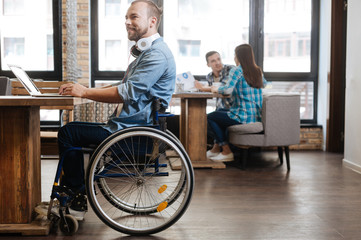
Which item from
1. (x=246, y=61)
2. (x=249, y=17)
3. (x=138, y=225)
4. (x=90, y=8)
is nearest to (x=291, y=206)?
(x=138, y=225)

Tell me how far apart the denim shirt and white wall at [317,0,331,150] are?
11.6 feet

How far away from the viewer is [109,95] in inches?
83.7

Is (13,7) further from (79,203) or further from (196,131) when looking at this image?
(79,203)

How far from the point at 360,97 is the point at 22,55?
3973 millimetres

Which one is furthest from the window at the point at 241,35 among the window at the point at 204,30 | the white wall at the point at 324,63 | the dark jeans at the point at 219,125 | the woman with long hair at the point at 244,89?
the woman with long hair at the point at 244,89

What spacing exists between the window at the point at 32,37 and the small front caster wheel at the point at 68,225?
3406 mm

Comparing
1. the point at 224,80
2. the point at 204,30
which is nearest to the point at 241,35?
the point at 204,30

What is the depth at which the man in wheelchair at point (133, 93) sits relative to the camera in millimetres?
2123

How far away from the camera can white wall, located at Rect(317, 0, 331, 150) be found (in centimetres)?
527

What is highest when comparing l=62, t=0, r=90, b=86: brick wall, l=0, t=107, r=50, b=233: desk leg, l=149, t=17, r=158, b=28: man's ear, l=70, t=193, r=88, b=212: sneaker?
l=62, t=0, r=90, b=86: brick wall

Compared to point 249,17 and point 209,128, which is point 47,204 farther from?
point 249,17

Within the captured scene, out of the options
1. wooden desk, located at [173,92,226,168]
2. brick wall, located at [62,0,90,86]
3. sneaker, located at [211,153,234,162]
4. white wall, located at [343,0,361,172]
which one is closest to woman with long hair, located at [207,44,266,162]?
wooden desk, located at [173,92,226,168]

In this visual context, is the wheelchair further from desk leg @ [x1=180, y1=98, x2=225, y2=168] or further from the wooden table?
desk leg @ [x1=180, y1=98, x2=225, y2=168]

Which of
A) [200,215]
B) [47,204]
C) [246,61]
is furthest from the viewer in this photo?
[246,61]
